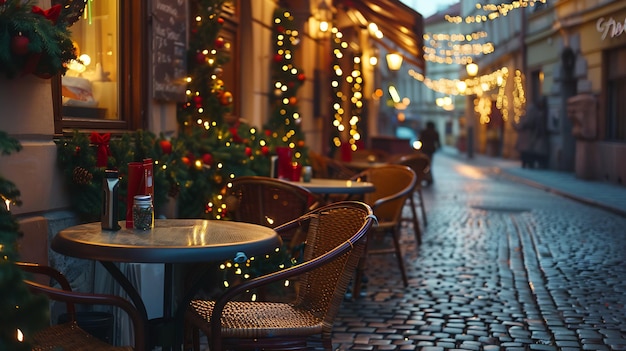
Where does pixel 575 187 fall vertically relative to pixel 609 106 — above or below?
below

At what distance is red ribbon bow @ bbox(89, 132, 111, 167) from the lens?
16.7 feet

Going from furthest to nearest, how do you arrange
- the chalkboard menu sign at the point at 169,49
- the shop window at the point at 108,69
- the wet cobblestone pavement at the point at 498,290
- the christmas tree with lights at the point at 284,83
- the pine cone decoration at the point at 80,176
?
the christmas tree with lights at the point at 284,83
the chalkboard menu sign at the point at 169,49
the shop window at the point at 108,69
the wet cobblestone pavement at the point at 498,290
the pine cone decoration at the point at 80,176

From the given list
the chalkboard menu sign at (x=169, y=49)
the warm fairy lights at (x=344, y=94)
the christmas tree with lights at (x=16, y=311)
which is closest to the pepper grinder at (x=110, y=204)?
the christmas tree with lights at (x=16, y=311)

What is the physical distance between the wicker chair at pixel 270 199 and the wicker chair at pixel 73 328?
2.27 m

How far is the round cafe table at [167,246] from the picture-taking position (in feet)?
10.5

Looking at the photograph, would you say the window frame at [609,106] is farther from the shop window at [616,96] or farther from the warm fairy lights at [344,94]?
the warm fairy lights at [344,94]

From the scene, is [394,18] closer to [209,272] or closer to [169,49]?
[169,49]

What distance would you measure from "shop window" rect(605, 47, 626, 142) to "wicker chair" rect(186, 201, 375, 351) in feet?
57.4

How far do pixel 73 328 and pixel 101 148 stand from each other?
5.55 feet

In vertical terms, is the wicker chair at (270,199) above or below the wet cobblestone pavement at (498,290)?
above

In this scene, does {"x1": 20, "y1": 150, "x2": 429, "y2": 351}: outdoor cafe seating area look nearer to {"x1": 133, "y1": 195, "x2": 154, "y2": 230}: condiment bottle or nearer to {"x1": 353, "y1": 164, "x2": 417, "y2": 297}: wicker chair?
{"x1": 133, "y1": 195, "x2": 154, "y2": 230}: condiment bottle

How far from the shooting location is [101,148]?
16.7 ft

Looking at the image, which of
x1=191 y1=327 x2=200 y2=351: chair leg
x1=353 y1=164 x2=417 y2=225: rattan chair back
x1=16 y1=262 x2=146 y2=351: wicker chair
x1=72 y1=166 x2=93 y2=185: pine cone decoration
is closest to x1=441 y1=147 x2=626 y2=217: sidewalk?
x1=353 y1=164 x2=417 y2=225: rattan chair back

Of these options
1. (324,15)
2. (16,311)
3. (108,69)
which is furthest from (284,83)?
(16,311)
